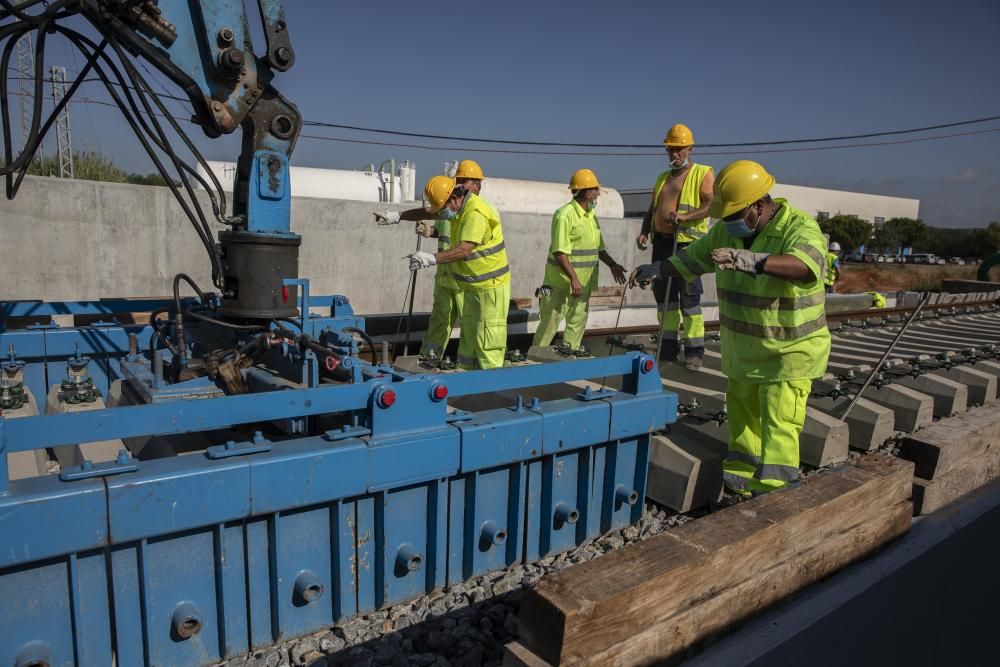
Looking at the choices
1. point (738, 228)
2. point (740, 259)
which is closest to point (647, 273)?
point (738, 228)

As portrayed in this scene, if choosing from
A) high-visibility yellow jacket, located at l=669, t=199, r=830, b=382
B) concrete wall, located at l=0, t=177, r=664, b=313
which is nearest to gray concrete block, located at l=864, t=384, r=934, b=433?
high-visibility yellow jacket, located at l=669, t=199, r=830, b=382

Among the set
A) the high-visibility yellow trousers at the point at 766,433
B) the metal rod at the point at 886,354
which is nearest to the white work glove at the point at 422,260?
the high-visibility yellow trousers at the point at 766,433

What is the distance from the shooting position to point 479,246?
5293 mm

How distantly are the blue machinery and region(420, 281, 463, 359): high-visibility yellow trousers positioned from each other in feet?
7.41

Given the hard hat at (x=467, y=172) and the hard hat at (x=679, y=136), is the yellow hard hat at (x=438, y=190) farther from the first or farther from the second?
the hard hat at (x=679, y=136)

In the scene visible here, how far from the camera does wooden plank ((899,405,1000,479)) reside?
9.61ft

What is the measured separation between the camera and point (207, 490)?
7.83ft

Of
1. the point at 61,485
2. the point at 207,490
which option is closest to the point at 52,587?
the point at 61,485

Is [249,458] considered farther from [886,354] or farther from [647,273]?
[886,354]

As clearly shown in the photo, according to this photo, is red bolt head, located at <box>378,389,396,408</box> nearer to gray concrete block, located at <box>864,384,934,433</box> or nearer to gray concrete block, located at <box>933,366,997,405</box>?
gray concrete block, located at <box>864,384,934,433</box>

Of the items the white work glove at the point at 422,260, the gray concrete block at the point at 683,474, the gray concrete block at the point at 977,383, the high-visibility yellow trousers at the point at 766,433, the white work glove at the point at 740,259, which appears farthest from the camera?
the gray concrete block at the point at 977,383

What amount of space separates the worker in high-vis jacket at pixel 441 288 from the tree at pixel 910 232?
209ft

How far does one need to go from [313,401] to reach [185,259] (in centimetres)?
714

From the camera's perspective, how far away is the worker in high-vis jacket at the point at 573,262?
6.54 m
